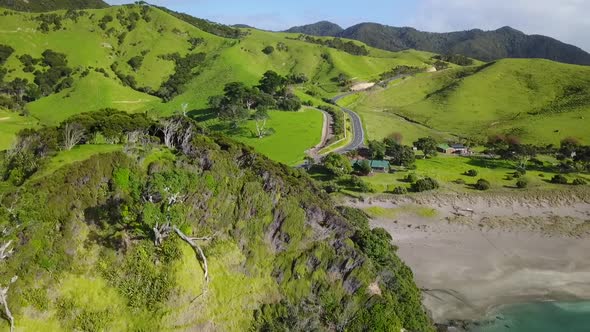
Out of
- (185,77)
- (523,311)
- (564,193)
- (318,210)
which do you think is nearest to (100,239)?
(318,210)

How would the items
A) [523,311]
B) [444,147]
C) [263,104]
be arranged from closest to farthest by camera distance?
[523,311] → [444,147] → [263,104]

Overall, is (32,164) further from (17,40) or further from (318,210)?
(17,40)

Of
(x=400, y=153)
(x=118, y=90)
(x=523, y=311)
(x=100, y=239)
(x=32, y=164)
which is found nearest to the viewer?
(x=100, y=239)

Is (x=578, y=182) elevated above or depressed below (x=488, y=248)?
above

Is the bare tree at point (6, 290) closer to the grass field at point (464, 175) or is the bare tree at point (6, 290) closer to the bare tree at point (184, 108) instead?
the grass field at point (464, 175)

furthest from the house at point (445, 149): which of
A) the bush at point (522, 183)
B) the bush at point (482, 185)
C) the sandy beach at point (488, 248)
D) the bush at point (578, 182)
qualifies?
the sandy beach at point (488, 248)

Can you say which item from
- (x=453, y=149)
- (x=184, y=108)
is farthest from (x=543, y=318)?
Result: (x=184, y=108)

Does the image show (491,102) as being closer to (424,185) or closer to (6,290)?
(424,185)
